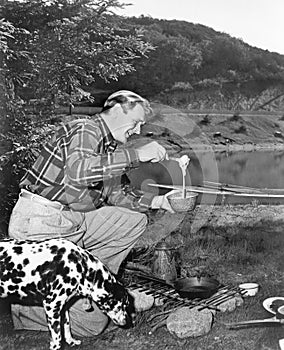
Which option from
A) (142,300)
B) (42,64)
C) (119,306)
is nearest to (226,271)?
(142,300)

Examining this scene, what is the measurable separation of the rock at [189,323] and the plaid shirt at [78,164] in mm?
482

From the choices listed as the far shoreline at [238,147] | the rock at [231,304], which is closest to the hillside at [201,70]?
the far shoreline at [238,147]

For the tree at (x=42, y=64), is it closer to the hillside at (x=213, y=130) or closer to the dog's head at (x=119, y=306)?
the hillside at (x=213, y=130)

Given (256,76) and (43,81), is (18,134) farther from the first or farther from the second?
(256,76)

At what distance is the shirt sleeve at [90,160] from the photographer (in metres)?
1.35

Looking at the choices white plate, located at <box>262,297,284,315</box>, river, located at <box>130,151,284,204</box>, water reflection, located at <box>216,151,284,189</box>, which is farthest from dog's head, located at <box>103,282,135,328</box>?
water reflection, located at <box>216,151,284,189</box>

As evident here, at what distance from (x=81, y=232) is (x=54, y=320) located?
0.33 m

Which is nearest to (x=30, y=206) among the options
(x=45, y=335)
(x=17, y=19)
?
(x=45, y=335)

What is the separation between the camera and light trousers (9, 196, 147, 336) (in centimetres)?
147

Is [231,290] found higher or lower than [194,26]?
lower

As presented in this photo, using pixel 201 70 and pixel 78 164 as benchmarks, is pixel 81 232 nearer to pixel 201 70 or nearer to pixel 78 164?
pixel 78 164

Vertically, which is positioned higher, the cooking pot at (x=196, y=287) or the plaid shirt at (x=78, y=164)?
the plaid shirt at (x=78, y=164)

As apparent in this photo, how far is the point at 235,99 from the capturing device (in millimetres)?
2443

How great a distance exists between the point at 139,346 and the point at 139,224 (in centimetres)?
44
